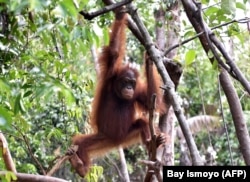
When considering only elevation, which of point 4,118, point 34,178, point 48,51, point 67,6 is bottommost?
point 34,178

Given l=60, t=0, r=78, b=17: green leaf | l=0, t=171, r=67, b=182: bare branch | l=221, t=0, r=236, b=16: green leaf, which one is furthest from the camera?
l=0, t=171, r=67, b=182: bare branch

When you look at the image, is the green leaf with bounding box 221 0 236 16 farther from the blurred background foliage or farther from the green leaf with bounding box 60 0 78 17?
the green leaf with bounding box 60 0 78 17

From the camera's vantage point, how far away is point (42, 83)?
1.50 m

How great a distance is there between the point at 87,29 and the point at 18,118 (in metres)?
1.25

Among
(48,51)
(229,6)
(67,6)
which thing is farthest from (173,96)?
(48,51)

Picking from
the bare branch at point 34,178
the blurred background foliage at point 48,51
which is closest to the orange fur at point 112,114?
the blurred background foliage at point 48,51

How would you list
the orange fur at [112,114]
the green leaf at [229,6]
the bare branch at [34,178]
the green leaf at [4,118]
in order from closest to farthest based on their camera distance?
the green leaf at [4,118] < the green leaf at [229,6] < the bare branch at [34,178] < the orange fur at [112,114]

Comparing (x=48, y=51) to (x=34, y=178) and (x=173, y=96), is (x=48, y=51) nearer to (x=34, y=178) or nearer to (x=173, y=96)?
(x=34, y=178)

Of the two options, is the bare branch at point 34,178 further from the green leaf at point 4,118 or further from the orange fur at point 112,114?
the orange fur at point 112,114

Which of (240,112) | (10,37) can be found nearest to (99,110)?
(240,112)

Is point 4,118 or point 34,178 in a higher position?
point 4,118

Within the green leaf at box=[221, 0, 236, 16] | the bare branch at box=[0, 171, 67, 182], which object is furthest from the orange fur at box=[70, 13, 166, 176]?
the green leaf at box=[221, 0, 236, 16]

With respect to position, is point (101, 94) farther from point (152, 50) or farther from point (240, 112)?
point (152, 50)

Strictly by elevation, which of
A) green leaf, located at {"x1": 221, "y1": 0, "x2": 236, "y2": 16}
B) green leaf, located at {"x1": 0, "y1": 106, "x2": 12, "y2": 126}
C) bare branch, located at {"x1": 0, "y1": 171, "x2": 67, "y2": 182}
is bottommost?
bare branch, located at {"x1": 0, "y1": 171, "x2": 67, "y2": 182}
